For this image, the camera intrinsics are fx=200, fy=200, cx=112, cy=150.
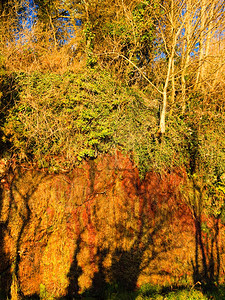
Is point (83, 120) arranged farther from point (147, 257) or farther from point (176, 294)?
point (176, 294)

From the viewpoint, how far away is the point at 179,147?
7438 millimetres

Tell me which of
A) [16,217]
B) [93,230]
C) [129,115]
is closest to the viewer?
[16,217]

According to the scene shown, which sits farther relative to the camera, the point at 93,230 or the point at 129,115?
the point at 129,115

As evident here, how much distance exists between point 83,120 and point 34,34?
20.6ft

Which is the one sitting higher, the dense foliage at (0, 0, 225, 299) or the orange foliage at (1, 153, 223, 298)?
the dense foliage at (0, 0, 225, 299)

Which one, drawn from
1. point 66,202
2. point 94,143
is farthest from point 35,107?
point 66,202

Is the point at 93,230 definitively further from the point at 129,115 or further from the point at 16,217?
the point at 129,115

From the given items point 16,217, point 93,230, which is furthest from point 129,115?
point 16,217

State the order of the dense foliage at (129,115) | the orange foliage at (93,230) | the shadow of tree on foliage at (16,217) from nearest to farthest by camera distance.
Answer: the shadow of tree on foliage at (16,217)
the orange foliage at (93,230)
the dense foliage at (129,115)

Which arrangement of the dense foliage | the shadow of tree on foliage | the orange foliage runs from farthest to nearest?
the dense foliage < the orange foliage < the shadow of tree on foliage

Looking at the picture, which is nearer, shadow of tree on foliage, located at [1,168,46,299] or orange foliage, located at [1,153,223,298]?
shadow of tree on foliage, located at [1,168,46,299]

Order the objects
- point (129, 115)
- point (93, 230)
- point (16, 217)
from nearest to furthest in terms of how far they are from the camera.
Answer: point (16, 217) < point (93, 230) < point (129, 115)

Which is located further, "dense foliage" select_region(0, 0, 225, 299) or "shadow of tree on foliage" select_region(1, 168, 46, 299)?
"dense foliage" select_region(0, 0, 225, 299)

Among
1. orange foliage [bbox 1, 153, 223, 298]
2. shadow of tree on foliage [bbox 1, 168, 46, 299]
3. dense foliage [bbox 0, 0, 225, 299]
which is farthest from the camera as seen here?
dense foliage [bbox 0, 0, 225, 299]
